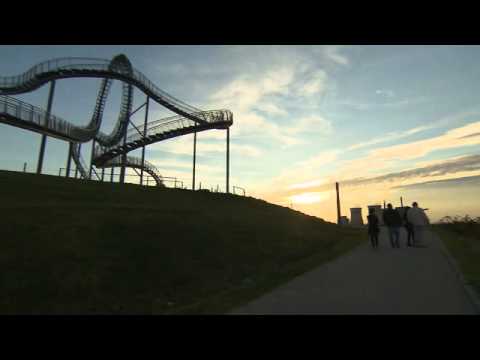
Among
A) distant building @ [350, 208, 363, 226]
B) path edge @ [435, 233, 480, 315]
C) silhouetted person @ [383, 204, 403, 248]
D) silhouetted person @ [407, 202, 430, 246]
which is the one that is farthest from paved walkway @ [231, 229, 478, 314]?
distant building @ [350, 208, 363, 226]

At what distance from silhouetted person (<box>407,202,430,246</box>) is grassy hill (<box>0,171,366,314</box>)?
3624mm

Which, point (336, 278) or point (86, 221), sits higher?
point (86, 221)

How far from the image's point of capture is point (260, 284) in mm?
7473

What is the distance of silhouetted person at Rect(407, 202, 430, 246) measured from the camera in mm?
12938

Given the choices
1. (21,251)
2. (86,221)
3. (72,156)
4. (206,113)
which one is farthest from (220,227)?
(72,156)

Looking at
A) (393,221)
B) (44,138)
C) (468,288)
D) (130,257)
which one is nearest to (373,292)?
(468,288)

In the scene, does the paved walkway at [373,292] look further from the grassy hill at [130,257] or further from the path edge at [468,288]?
the grassy hill at [130,257]

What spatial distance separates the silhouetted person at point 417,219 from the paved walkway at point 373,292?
384 cm

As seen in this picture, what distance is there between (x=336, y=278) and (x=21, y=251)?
838cm

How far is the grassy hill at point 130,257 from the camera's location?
6.61m

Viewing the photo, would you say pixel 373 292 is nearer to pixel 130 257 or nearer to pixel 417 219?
pixel 130 257

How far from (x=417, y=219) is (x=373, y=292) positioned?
8.48m
